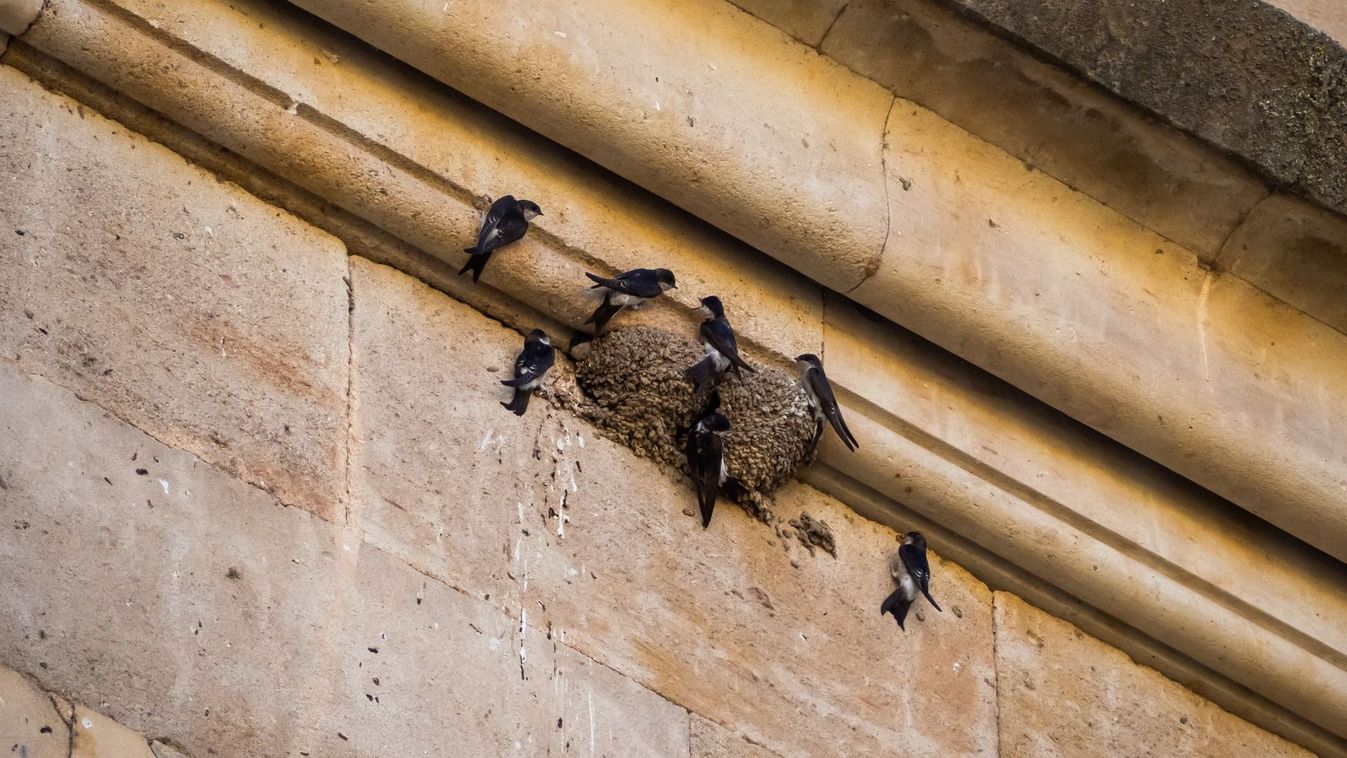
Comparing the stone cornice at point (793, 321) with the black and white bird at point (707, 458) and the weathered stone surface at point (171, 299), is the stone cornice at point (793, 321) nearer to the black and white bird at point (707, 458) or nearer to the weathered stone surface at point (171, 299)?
the weathered stone surface at point (171, 299)

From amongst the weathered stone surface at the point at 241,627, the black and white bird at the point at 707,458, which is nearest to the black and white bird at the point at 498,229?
the black and white bird at the point at 707,458

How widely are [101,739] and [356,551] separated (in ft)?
2.71

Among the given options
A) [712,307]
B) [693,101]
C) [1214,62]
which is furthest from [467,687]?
[1214,62]

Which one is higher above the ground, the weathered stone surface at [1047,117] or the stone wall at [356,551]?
the weathered stone surface at [1047,117]

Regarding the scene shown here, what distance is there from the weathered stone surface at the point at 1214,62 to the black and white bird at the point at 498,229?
1.33 meters

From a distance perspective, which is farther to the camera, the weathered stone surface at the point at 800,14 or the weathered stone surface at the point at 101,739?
the weathered stone surface at the point at 800,14

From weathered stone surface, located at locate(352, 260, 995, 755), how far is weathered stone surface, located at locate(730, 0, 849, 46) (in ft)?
3.84

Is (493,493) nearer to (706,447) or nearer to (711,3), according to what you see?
(706,447)

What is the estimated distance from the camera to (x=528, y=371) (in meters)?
5.01

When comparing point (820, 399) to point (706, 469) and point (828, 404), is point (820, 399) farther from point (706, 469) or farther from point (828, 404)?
point (706, 469)

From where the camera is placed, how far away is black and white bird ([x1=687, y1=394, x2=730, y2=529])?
5129 millimetres

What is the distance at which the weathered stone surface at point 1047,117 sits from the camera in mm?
5359

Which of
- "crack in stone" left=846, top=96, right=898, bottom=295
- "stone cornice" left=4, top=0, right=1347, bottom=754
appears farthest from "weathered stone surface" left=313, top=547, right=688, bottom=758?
"crack in stone" left=846, top=96, right=898, bottom=295

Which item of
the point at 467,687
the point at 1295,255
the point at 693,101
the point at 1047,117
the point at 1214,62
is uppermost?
the point at 1214,62
